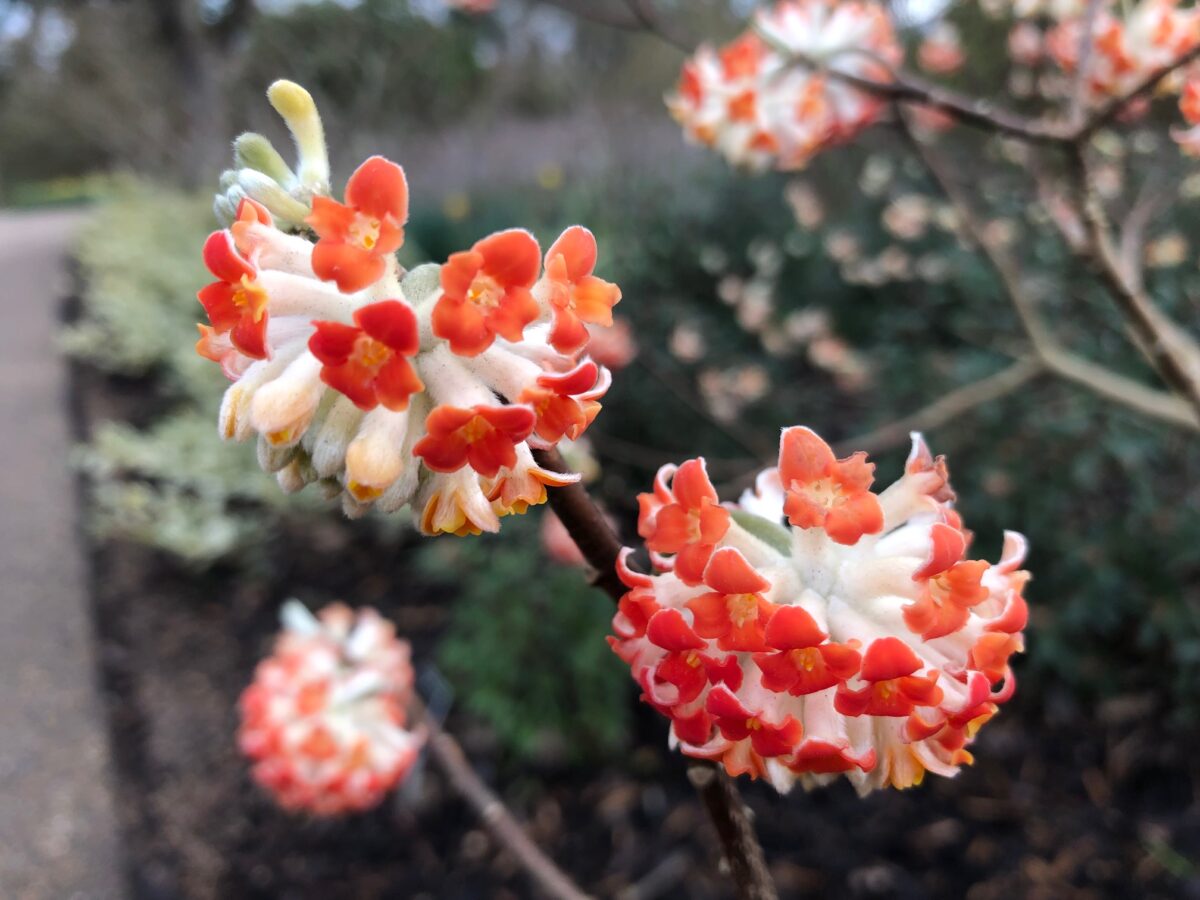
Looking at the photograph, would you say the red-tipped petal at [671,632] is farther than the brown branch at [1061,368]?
No

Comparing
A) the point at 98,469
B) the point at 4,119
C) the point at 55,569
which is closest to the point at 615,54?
the point at 98,469

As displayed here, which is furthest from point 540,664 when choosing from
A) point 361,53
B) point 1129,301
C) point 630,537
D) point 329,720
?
point 361,53

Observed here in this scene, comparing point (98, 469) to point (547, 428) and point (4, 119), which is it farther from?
point (4, 119)

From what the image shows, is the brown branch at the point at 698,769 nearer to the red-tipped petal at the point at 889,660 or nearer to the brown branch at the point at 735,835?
the brown branch at the point at 735,835

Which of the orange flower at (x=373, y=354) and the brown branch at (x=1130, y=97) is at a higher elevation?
the brown branch at (x=1130, y=97)

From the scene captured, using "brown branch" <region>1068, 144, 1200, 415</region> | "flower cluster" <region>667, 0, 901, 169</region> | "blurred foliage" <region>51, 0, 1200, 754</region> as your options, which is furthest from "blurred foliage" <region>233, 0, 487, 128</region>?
"brown branch" <region>1068, 144, 1200, 415</region>

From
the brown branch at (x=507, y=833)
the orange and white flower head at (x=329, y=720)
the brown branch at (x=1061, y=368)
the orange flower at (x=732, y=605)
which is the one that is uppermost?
the brown branch at (x=1061, y=368)

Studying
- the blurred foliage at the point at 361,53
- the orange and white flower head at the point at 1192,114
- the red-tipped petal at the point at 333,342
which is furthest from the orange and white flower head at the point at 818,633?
the blurred foliage at the point at 361,53

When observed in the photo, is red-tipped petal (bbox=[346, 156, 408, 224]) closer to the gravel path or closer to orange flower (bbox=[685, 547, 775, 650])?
orange flower (bbox=[685, 547, 775, 650])
